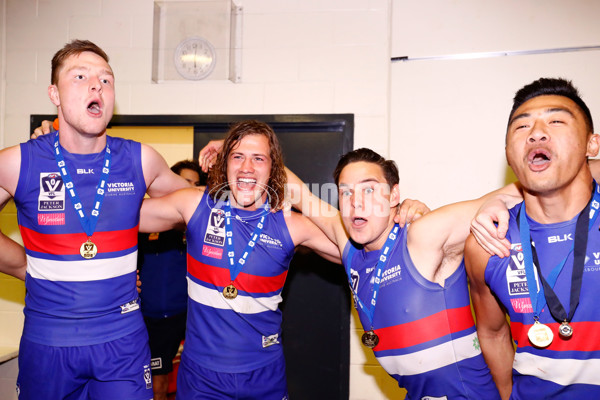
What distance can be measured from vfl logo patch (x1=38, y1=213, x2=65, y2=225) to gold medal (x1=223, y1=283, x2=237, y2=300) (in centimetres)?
94

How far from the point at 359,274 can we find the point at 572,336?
1019mm

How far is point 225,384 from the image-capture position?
2.53 meters

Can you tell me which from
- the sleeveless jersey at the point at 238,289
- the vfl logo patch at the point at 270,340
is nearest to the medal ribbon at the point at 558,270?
the sleeveless jersey at the point at 238,289

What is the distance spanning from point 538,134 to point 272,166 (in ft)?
5.15

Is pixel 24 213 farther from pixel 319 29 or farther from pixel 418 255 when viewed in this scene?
pixel 319 29

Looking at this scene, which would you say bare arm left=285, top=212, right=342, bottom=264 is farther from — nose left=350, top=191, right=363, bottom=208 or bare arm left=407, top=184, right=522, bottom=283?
bare arm left=407, top=184, right=522, bottom=283

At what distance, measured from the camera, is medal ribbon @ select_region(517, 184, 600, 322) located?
6.25ft

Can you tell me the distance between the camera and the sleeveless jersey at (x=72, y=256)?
234cm

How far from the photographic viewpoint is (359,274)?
2.49 m

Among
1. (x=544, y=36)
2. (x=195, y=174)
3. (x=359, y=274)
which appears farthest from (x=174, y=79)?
(x=544, y=36)

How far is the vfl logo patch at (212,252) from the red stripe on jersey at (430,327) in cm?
107

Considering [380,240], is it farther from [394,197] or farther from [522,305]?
[522,305]

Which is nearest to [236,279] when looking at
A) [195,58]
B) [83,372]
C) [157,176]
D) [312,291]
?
[157,176]

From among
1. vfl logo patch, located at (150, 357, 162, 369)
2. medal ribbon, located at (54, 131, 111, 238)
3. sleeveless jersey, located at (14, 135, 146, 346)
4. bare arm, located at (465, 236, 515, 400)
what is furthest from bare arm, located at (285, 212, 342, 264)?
vfl logo patch, located at (150, 357, 162, 369)
